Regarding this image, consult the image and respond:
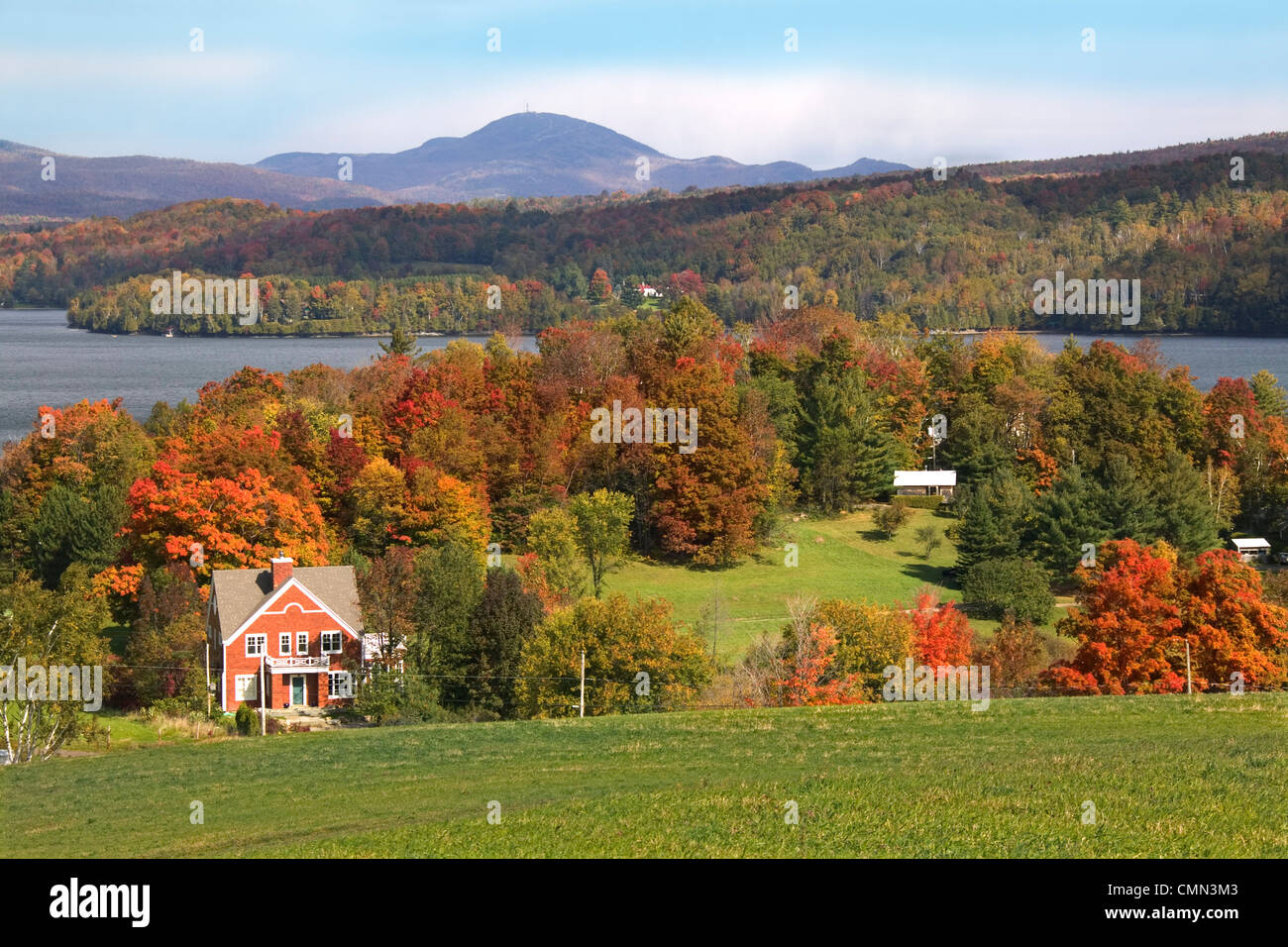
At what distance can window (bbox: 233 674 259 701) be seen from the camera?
43.8 m

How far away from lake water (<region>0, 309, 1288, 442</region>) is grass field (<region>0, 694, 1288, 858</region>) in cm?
7987

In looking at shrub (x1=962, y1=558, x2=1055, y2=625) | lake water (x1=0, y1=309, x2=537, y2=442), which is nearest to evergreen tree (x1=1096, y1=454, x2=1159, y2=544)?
shrub (x1=962, y1=558, x2=1055, y2=625)

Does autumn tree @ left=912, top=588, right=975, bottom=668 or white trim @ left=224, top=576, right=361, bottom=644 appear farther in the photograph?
white trim @ left=224, top=576, right=361, bottom=644

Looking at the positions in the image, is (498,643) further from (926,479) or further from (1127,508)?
(926,479)

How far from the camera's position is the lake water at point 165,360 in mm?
117375

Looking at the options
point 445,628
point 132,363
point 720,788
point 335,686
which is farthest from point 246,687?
point 132,363

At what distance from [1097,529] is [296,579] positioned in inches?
1442

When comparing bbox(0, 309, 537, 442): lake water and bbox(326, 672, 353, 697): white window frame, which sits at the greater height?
bbox(0, 309, 537, 442): lake water

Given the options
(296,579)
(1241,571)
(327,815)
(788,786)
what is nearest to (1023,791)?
(788,786)

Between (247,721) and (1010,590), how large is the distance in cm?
3156

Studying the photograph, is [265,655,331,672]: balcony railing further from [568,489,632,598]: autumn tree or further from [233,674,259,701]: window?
[568,489,632,598]: autumn tree

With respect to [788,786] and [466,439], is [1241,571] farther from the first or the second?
[466,439]

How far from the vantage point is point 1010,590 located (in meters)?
54.8
